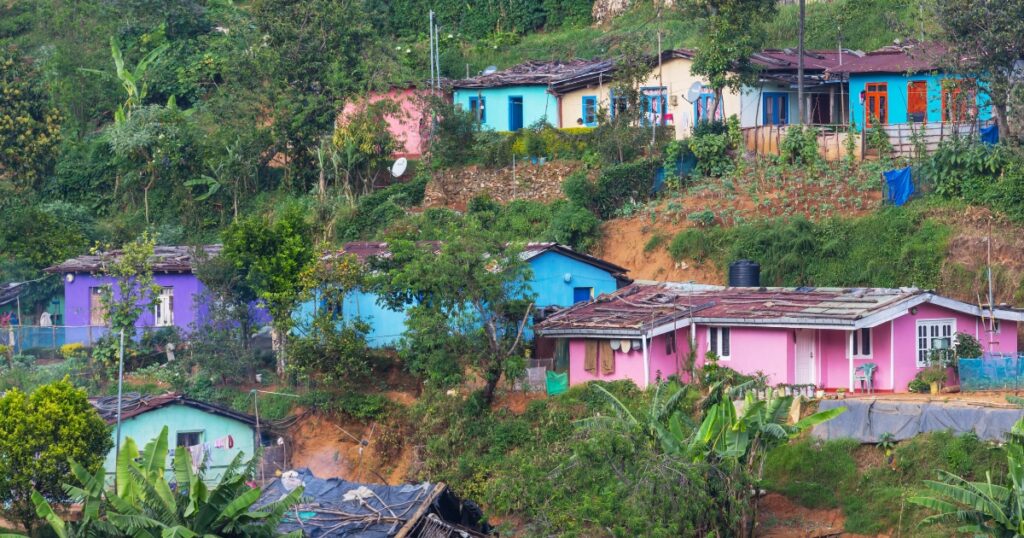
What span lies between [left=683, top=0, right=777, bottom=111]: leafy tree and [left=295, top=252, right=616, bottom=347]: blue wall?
8540 mm

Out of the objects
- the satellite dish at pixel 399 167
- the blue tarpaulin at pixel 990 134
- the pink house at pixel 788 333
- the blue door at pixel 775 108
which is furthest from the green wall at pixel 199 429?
the blue tarpaulin at pixel 990 134

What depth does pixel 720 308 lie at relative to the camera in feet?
109

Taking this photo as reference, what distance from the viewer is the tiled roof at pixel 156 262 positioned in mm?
40219

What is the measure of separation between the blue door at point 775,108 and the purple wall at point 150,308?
59.6 ft

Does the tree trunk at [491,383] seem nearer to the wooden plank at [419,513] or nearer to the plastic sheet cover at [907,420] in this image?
the wooden plank at [419,513]

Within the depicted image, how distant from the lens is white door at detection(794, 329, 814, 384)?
107 ft

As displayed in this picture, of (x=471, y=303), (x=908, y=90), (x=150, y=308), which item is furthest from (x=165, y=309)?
(x=908, y=90)

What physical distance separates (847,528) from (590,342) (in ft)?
27.2

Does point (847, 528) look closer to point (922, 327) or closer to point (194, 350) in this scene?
point (922, 327)

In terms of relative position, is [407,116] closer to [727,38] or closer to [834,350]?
[727,38]

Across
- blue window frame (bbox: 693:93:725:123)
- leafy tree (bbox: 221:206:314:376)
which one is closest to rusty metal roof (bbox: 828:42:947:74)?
blue window frame (bbox: 693:93:725:123)

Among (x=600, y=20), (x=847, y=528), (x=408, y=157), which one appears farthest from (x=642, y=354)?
(x=600, y=20)

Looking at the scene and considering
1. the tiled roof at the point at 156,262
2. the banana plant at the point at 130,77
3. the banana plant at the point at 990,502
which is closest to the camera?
the banana plant at the point at 990,502

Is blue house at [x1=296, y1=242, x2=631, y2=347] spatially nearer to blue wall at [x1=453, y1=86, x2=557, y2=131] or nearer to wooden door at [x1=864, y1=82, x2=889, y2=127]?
wooden door at [x1=864, y1=82, x2=889, y2=127]
